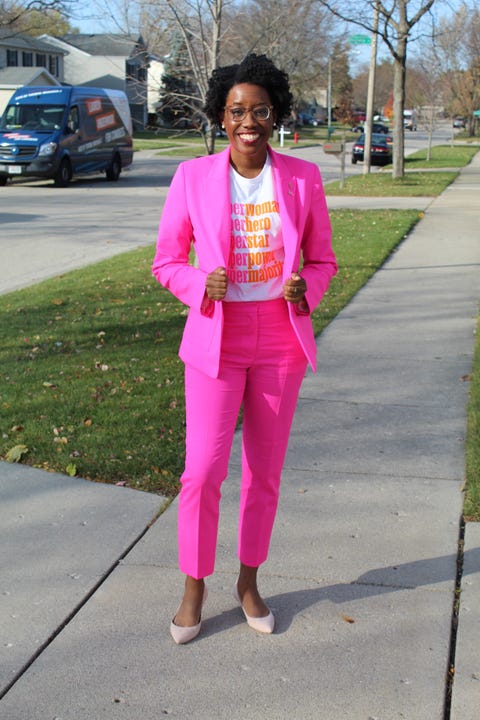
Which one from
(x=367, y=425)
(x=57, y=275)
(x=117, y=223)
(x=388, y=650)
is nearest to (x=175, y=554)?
(x=388, y=650)

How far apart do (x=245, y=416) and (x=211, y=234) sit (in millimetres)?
663

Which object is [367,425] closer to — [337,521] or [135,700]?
[337,521]

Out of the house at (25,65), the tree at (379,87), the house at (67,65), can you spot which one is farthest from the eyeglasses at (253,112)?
the tree at (379,87)

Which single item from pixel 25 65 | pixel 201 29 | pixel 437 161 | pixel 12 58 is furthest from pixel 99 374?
pixel 25 65

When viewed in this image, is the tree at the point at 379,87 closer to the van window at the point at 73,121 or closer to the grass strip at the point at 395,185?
the grass strip at the point at 395,185

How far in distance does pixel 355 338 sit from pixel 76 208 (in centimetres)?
1272

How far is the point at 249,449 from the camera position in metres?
3.23

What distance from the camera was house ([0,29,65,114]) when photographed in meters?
52.2

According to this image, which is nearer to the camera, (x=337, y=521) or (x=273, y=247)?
(x=273, y=247)

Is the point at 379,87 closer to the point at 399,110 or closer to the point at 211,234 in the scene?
the point at 399,110

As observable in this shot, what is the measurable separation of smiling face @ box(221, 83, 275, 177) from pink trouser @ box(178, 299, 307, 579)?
0.48 m

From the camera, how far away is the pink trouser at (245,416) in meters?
3.05

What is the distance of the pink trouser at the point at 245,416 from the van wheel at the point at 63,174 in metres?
22.4

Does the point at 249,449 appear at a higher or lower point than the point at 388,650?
higher
